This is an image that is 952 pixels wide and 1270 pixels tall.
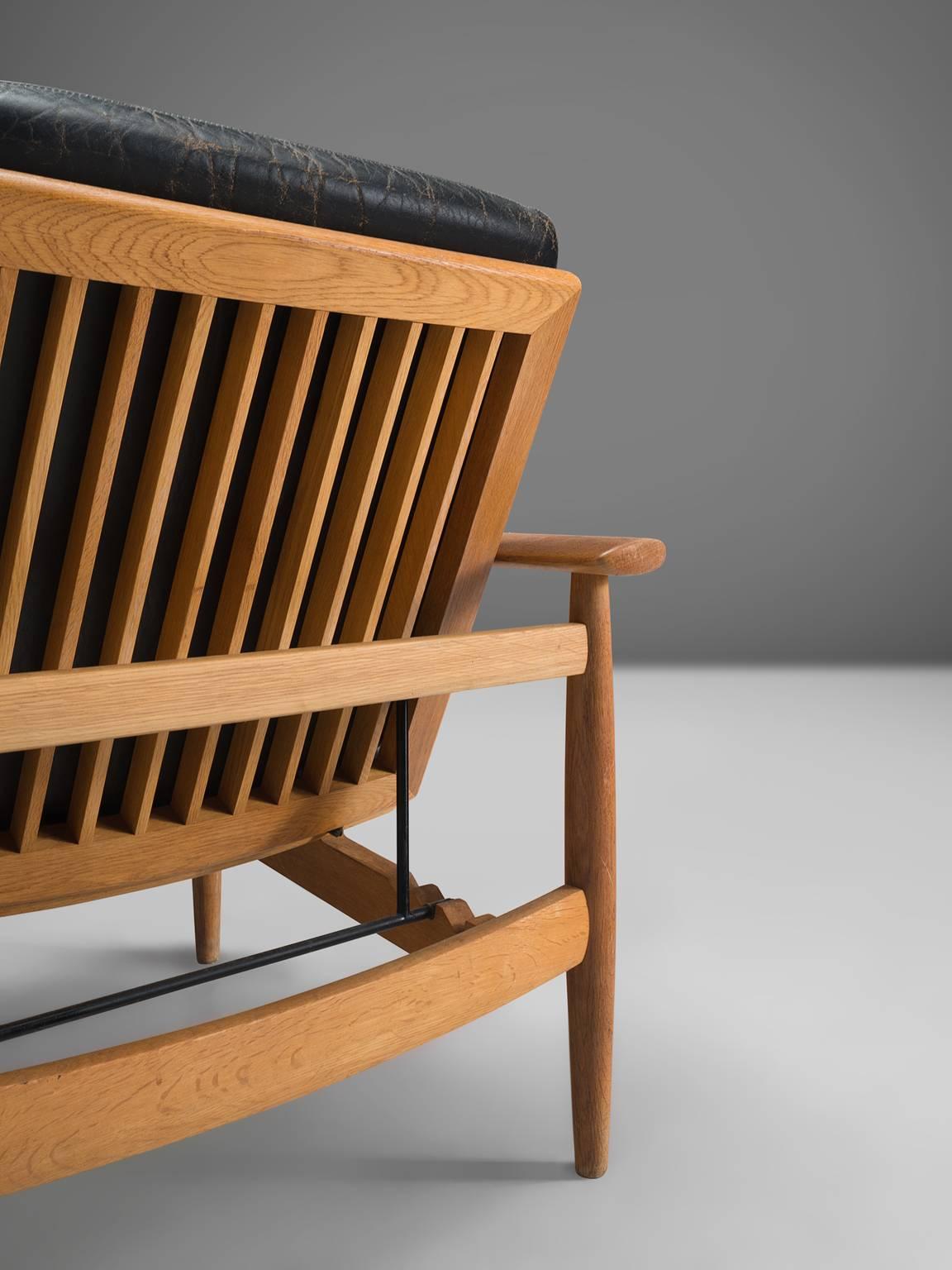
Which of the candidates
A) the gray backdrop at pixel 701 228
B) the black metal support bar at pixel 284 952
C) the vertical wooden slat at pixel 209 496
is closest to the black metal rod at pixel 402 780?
the black metal support bar at pixel 284 952

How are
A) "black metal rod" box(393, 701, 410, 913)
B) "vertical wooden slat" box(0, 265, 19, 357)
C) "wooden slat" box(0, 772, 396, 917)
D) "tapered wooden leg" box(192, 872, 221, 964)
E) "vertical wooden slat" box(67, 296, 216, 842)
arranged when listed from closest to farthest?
"vertical wooden slat" box(0, 265, 19, 357) < "vertical wooden slat" box(67, 296, 216, 842) < "wooden slat" box(0, 772, 396, 917) < "black metal rod" box(393, 701, 410, 913) < "tapered wooden leg" box(192, 872, 221, 964)

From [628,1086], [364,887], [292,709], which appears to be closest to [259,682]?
[292,709]

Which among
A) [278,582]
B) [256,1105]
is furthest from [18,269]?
[256,1105]

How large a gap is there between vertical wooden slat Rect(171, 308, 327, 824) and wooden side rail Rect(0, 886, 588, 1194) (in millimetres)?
254

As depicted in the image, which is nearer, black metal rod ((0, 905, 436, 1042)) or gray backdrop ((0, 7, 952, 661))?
black metal rod ((0, 905, 436, 1042))

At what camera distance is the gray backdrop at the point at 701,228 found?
5.22 meters

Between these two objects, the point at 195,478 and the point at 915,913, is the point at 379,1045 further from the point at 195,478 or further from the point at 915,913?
the point at 915,913

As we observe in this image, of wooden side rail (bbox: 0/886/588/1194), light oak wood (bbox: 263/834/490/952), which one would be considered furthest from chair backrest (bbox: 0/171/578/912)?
wooden side rail (bbox: 0/886/588/1194)

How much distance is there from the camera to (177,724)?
0.85 m

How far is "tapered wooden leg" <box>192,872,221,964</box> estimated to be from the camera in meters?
1.74

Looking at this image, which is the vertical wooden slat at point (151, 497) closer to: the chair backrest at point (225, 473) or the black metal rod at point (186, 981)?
the chair backrest at point (225, 473)

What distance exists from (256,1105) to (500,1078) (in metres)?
Answer: 0.58

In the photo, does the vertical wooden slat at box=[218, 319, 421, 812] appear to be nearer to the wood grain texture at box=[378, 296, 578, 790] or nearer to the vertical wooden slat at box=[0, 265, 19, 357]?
the wood grain texture at box=[378, 296, 578, 790]

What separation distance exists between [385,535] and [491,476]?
0.12m
